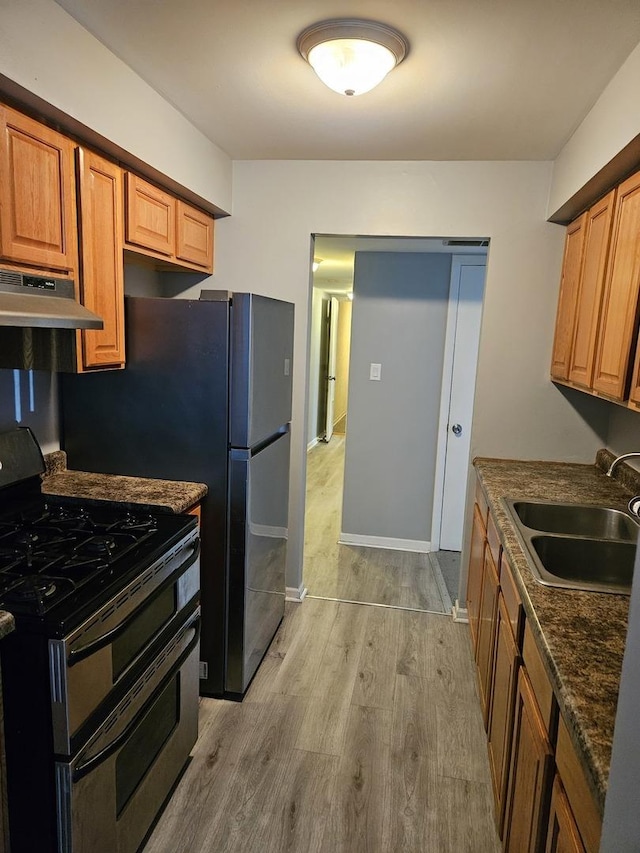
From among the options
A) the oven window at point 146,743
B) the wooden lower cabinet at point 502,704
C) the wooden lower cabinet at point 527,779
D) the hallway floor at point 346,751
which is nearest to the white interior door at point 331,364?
the hallway floor at point 346,751

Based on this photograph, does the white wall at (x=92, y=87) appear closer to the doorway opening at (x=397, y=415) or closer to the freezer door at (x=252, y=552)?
the freezer door at (x=252, y=552)

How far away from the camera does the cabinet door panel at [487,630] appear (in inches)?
78.5

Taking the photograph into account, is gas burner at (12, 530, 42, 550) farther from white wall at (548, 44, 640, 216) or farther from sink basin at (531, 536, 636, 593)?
white wall at (548, 44, 640, 216)

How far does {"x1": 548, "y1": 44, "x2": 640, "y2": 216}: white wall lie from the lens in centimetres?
163

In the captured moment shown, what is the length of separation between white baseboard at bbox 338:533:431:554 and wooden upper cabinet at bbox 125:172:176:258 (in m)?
2.48

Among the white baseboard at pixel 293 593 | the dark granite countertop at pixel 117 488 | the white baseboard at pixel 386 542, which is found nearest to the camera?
the dark granite countertop at pixel 117 488

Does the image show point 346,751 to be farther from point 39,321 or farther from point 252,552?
point 39,321

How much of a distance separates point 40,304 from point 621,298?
6.06 feet

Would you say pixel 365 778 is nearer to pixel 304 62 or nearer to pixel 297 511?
pixel 297 511

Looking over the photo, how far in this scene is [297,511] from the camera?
309 cm

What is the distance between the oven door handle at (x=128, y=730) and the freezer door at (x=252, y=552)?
0.34 meters

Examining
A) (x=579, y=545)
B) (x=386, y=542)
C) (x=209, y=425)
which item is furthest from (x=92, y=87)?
(x=386, y=542)

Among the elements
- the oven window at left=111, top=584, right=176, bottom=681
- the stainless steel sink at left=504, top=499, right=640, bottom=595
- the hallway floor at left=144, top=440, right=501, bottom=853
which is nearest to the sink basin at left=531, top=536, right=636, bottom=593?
the stainless steel sink at left=504, top=499, right=640, bottom=595

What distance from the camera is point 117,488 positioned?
2104mm
